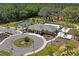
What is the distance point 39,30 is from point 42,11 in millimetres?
149

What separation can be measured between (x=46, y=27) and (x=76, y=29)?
218mm

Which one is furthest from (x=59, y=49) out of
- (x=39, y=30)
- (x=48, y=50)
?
(x=39, y=30)

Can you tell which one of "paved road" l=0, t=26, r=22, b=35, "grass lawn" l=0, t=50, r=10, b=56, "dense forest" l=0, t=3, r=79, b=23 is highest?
"dense forest" l=0, t=3, r=79, b=23

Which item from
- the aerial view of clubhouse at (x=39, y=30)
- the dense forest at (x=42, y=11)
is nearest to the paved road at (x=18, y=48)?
the aerial view of clubhouse at (x=39, y=30)

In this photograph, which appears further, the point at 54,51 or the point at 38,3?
the point at 38,3

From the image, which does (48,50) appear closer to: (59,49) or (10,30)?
(59,49)

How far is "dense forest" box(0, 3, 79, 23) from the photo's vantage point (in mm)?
1698

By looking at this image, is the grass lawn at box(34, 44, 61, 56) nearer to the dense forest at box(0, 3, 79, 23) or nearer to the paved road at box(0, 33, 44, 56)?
the paved road at box(0, 33, 44, 56)

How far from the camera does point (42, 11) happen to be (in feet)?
5.60

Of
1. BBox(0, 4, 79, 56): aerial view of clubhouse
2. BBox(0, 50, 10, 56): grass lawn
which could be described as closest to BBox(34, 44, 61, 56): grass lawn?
BBox(0, 4, 79, 56): aerial view of clubhouse

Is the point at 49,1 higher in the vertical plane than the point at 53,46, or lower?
higher

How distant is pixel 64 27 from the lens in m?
1.68

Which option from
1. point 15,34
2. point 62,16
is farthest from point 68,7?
point 15,34

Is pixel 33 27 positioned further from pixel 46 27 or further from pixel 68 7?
pixel 68 7
